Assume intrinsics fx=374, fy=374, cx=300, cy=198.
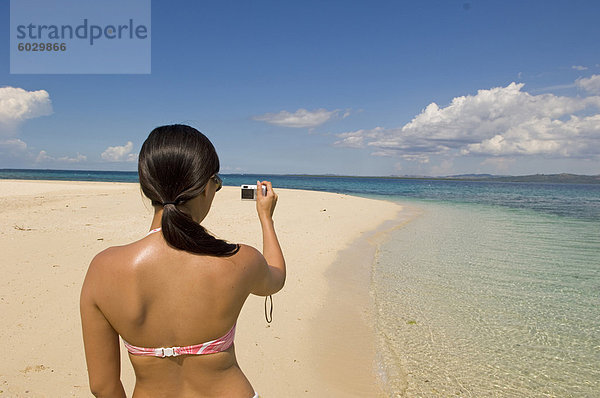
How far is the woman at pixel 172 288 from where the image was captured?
1183 millimetres

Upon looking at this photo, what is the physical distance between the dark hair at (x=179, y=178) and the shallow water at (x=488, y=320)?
335cm

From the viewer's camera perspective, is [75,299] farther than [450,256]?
No

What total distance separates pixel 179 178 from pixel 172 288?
36cm

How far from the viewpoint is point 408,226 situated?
51.2 ft

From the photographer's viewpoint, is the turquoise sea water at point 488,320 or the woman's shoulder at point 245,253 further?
the turquoise sea water at point 488,320

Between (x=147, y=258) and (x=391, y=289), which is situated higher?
(x=147, y=258)

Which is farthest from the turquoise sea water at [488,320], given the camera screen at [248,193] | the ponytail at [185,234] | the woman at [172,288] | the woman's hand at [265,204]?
the ponytail at [185,234]

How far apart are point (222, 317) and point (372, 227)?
13.9 metres

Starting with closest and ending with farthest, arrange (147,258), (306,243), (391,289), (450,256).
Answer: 1. (147,258)
2. (391,289)
3. (450,256)
4. (306,243)

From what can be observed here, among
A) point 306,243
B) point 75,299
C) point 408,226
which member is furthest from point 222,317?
point 408,226

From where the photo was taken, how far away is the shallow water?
156 inches

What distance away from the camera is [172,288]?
1221 millimetres

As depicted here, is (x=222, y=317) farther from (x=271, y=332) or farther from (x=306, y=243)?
(x=306, y=243)

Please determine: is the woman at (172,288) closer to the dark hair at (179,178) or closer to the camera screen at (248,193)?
the dark hair at (179,178)
